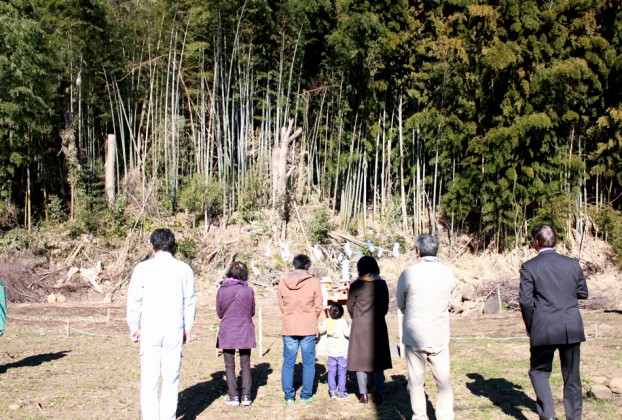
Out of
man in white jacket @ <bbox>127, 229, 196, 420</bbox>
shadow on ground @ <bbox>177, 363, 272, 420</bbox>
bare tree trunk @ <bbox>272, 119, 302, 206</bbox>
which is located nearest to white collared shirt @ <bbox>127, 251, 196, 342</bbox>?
man in white jacket @ <bbox>127, 229, 196, 420</bbox>

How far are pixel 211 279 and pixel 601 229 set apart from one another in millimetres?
9036

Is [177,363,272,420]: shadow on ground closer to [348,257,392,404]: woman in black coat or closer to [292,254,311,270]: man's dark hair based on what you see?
[348,257,392,404]: woman in black coat

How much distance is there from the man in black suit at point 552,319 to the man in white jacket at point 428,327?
1.59ft

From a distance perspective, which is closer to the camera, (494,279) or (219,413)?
(219,413)

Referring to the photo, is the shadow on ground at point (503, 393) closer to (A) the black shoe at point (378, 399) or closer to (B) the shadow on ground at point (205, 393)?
(A) the black shoe at point (378, 399)

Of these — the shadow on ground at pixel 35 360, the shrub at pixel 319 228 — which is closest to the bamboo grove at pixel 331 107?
the shrub at pixel 319 228

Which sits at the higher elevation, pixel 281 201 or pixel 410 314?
pixel 281 201

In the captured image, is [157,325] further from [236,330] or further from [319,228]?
[319,228]

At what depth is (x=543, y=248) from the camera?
3486 millimetres

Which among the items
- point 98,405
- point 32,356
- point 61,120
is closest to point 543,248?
point 98,405

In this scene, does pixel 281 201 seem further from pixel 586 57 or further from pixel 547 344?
pixel 547 344

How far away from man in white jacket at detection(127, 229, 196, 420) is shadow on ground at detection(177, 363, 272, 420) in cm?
72

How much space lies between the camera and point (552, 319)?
3.35 metres

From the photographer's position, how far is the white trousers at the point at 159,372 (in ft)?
11.3
